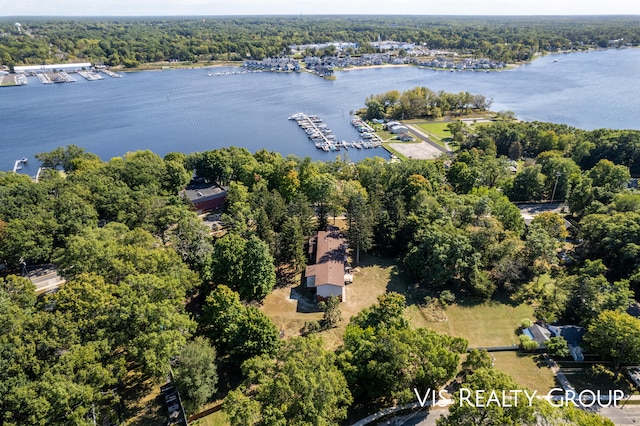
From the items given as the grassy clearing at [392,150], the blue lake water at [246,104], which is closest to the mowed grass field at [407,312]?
the grassy clearing at [392,150]

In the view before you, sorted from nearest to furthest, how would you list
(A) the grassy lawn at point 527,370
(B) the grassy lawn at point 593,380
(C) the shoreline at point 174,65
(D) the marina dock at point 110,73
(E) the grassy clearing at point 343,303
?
(B) the grassy lawn at point 593,380
(A) the grassy lawn at point 527,370
(E) the grassy clearing at point 343,303
(D) the marina dock at point 110,73
(C) the shoreline at point 174,65

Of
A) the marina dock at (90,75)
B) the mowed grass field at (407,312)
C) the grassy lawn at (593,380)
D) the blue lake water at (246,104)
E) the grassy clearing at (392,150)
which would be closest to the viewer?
the grassy lawn at (593,380)

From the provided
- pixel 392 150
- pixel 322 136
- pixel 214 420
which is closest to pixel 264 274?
pixel 214 420

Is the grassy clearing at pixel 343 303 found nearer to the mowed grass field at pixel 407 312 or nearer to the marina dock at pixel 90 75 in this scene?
the mowed grass field at pixel 407 312

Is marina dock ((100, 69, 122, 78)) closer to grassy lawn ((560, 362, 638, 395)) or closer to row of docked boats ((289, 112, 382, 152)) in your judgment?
row of docked boats ((289, 112, 382, 152))

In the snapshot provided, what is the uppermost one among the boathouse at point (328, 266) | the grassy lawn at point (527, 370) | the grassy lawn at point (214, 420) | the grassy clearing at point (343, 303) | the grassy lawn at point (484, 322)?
the boathouse at point (328, 266)

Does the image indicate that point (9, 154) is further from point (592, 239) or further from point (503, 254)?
point (592, 239)
